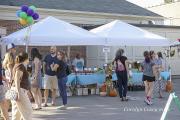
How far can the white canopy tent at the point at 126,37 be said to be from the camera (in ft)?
56.1

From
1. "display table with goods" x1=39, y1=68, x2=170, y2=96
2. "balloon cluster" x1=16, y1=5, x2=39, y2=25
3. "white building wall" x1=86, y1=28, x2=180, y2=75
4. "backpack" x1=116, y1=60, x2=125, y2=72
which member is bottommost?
"display table with goods" x1=39, y1=68, x2=170, y2=96

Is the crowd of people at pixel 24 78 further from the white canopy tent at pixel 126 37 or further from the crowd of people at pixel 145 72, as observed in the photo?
the white canopy tent at pixel 126 37

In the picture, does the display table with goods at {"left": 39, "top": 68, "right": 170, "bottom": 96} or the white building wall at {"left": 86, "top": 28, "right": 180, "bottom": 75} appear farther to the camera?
the white building wall at {"left": 86, "top": 28, "right": 180, "bottom": 75}

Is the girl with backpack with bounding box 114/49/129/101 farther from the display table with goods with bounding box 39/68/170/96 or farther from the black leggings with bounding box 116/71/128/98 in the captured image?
the display table with goods with bounding box 39/68/170/96

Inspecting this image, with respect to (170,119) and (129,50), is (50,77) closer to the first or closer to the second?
(170,119)

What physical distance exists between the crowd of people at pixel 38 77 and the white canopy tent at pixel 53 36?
121 cm

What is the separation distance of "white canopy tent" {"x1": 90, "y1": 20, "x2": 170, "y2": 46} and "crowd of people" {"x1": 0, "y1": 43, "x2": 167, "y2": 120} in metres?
0.93

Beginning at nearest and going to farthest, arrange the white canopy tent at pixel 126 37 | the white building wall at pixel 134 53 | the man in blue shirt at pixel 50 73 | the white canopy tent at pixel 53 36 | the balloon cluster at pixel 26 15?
the man in blue shirt at pixel 50 73
the balloon cluster at pixel 26 15
the white canopy tent at pixel 53 36
the white canopy tent at pixel 126 37
the white building wall at pixel 134 53

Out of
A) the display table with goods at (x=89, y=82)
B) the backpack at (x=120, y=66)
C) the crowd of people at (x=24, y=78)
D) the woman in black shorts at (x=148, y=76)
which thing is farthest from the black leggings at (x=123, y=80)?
the crowd of people at (x=24, y=78)

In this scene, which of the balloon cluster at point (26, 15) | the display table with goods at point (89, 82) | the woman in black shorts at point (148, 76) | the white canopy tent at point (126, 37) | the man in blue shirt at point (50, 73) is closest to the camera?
the man in blue shirt at point (50, 73)

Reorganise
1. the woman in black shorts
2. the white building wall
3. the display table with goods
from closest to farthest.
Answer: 1. the woman in black shorts
2. the display table with goods
3. the white building wall

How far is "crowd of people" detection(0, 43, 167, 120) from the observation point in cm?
909

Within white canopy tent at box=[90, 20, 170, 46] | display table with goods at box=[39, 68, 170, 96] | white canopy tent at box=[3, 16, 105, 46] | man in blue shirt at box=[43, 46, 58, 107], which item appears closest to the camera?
man in blue shirt at box=[43, 46, 58, 107]

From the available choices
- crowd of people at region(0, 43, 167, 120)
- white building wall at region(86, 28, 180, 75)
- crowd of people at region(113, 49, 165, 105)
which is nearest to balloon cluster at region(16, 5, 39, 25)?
crowd of people at region(0, 43, 167, 120)
